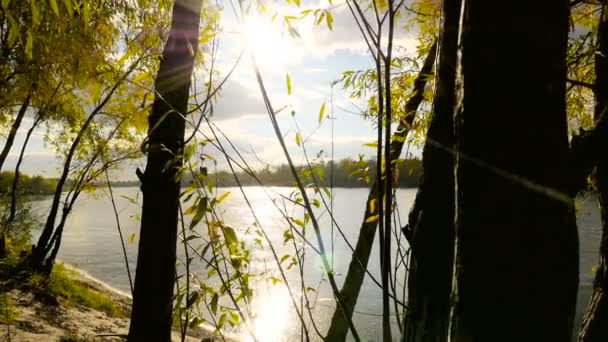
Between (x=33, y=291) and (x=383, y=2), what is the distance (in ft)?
25.9

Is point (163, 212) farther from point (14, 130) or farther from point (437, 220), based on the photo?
point (14, 130)

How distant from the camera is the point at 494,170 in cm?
78

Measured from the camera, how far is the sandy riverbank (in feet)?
16.5

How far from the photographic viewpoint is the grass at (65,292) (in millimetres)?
7626

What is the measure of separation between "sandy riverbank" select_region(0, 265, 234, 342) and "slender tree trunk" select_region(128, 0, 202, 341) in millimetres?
1960

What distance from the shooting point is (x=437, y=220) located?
1234 mm

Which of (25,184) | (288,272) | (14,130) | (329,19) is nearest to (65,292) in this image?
(14,130)

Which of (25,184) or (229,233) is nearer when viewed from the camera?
(229,233)

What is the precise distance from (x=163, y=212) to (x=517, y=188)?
2519mm

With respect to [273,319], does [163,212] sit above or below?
above

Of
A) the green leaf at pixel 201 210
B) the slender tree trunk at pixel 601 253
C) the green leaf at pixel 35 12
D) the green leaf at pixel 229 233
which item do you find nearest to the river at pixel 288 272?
the green leaf at pixel 229 233

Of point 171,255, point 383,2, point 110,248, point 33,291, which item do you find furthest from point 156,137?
point 110,248

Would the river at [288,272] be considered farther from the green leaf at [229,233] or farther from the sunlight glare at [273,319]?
the green leaf at [229,233]

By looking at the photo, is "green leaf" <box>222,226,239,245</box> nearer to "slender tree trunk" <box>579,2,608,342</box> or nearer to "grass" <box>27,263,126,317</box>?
"slender tree trunk" <box>579,2,608,342</box>
